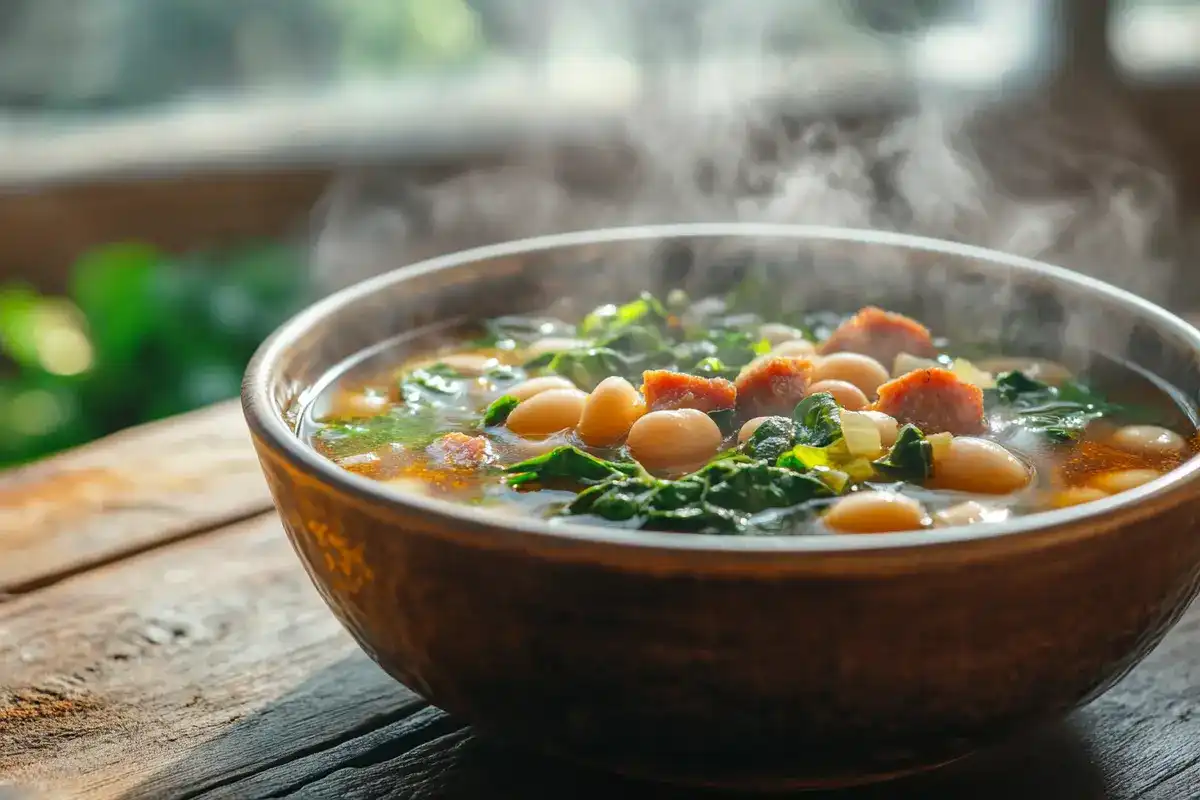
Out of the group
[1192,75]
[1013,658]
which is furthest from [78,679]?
[1192,75]

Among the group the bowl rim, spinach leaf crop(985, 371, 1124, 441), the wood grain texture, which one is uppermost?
the bowl rim

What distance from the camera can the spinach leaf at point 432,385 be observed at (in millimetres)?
1729

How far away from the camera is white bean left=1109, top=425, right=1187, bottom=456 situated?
147cm

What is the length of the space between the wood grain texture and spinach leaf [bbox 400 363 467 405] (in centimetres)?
29

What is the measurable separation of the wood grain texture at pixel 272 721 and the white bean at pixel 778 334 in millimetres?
668

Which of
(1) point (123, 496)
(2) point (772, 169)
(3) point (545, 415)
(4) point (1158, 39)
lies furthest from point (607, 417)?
(4) point (1158, 39)

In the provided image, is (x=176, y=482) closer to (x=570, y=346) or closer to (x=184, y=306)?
(x=570, y=346)

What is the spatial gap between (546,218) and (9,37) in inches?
79.2

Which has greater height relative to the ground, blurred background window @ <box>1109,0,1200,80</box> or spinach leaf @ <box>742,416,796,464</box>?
blurred background window @ <box>1109,0,1200,80</box>

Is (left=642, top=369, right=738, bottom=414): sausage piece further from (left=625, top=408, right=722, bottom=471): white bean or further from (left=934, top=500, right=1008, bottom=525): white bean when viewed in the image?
(left=934, top=500, right=1008, bottom=525): white bean

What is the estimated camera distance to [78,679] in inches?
57.1

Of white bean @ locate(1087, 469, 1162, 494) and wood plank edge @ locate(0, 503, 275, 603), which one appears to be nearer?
white bean @ locate(1087, 469, 1162, 494)

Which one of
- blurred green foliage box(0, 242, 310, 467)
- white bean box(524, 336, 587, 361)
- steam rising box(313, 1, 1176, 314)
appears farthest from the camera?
steam rising box(313, 1, 1176, 314)

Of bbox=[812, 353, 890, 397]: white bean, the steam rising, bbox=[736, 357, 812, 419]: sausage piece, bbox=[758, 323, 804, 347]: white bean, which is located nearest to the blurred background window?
the steam rising
